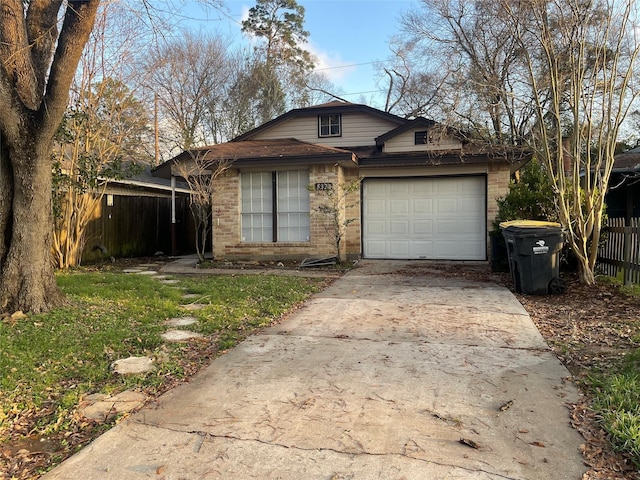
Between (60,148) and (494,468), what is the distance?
35.6 ft

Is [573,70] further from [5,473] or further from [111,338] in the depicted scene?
[5,473]

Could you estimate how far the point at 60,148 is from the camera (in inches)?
404

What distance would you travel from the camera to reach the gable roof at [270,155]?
11.2m

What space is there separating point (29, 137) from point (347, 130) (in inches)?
396

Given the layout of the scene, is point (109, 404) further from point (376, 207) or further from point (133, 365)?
point (376, 207)

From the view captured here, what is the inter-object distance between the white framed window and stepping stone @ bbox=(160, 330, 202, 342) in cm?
688

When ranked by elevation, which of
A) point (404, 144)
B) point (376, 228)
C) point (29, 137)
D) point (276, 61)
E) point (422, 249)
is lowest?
point (422, 249)

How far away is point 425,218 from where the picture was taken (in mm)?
12148

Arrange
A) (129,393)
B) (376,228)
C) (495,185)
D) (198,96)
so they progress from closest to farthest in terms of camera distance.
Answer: (129,393) < (495,185) < (376,228) < (198,96)

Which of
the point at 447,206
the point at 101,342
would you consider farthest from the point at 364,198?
the point at 101,342

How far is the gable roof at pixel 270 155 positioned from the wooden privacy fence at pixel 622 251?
19.0 ft

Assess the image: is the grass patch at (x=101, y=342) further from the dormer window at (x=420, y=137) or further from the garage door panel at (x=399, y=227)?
the dormer window at (x=420, y=137)

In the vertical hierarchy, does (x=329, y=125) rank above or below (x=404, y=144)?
above

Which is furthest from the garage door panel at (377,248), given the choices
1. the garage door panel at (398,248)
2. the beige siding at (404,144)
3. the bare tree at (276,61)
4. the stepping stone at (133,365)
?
the bare tree at (276,61)
